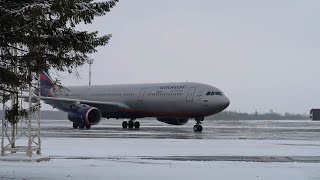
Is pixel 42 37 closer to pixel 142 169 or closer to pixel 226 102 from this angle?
pixel 142 169

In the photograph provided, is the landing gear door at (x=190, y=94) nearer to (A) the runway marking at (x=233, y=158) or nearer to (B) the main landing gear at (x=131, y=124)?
(B) the main landing gear at (x=131, y=124)

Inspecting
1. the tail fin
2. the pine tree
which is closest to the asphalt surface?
the tail fin

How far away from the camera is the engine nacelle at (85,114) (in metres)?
37.8

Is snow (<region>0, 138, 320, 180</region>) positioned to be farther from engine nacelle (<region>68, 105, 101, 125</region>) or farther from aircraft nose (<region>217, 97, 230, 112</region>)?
engine nacelle (<region>68, 105, 101, 125</region>)

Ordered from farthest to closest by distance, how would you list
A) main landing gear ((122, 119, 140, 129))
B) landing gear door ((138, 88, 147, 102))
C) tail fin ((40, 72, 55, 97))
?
main landing gear ((122, 119, 140, 129))
landing gear door ((138, 88, 147, 102))
tail fin ((40, 72, 55, 97))

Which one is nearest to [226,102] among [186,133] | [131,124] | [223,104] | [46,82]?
[223,104]

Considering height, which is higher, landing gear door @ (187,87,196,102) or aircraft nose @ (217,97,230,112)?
landing gear door @ (187,87,196,102)

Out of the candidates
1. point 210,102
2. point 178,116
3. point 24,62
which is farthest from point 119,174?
point 178,116

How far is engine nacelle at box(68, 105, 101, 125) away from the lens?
37.8 m

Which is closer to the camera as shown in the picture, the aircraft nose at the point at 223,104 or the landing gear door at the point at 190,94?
the aircraft nose at the point at 223,104

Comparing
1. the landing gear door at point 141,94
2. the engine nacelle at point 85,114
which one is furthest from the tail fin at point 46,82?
the landing gear door at point 141,94

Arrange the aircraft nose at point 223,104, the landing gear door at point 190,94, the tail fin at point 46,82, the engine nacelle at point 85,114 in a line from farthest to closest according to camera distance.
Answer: the engine nacelle at point 85,114
the landing gear door at point 190,94
the aircraft nose at point 223,104
the tail fin at point 46,82

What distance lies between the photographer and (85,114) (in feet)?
124

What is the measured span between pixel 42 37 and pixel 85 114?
2924 centimetres
